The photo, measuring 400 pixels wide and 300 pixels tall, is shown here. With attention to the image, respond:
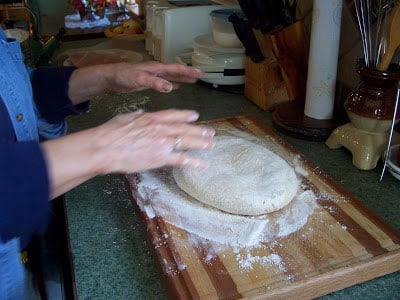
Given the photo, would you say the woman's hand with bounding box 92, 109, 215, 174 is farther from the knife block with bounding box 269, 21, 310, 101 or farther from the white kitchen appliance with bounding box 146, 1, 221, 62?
the white kitchen appliance with bounding box 146, 1, 221, 62

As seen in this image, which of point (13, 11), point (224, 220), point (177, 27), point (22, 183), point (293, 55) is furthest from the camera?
point (13, 11)

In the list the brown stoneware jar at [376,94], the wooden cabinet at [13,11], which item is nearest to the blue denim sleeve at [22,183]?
the brown stoneware jar at [376,94]

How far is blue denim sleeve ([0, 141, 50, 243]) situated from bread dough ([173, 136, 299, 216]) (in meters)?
0.29

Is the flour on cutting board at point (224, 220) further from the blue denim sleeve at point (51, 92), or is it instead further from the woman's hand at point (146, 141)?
the blue denim sleeve at point (51, 92)

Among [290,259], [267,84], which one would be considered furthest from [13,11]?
[290,259]

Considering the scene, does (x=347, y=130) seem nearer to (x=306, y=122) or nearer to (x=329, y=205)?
(x=306, y=122)

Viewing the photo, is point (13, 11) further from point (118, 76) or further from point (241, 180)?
point (241, 180)

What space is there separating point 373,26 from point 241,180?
0.49m

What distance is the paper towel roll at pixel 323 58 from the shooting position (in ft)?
3.03

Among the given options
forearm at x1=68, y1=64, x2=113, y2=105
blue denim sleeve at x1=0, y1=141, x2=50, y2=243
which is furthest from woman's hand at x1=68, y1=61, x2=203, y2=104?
blue denim sleeve at x1=0, y1=141, x2=50, y2=243

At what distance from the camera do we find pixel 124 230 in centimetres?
70

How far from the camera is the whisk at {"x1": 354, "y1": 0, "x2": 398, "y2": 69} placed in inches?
32.5

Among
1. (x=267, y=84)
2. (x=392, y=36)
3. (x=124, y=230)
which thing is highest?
(x=392, y=36)

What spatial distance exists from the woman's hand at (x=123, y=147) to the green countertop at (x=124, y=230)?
18cm
